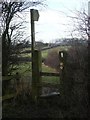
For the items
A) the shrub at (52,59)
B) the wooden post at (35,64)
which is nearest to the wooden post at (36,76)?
the wooden post at (35,64)

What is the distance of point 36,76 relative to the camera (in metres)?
7.86

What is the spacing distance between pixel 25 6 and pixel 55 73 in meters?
1.99

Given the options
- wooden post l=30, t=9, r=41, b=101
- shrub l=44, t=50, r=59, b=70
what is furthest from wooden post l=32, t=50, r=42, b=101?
shrub l=44, t=50, r=59, b=70

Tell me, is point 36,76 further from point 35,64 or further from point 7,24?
point 7,24

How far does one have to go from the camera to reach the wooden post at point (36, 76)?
306 inches

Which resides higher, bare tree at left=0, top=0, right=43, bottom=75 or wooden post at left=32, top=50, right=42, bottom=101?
bare tree at left=0, top=0, right=43, bottom=75

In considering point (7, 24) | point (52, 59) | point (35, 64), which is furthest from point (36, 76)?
point (7, 24)

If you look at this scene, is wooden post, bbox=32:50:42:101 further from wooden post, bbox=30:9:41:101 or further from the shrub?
the shrub

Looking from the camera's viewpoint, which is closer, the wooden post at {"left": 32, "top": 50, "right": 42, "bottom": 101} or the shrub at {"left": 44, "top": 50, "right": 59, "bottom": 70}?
the shrub at {"left": 44, "top": 50, "right": 59, "bottom": 70}

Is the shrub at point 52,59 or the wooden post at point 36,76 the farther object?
the wooden post at point 36,76

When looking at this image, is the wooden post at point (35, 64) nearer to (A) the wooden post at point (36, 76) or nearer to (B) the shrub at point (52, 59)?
(A) the wooden post at point (36, 76)

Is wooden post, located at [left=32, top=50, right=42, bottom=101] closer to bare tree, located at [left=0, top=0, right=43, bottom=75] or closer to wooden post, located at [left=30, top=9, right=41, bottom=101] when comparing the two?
wooden post, located at [left=30, top=9, right=41, bottom=101]

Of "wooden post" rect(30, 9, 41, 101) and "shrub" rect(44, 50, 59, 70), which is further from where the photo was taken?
"wooden post" rect(30, 9, 41, 101)

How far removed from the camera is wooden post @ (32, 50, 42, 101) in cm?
777
